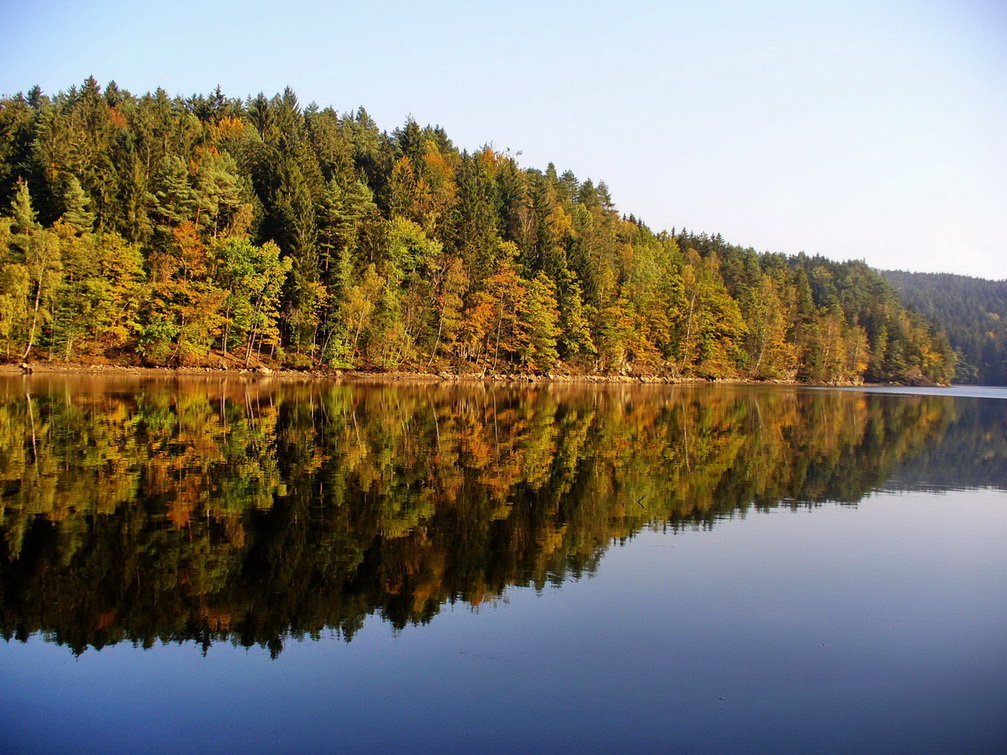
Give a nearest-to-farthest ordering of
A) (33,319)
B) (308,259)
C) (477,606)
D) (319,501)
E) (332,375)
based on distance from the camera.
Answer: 1. (477,606)
2. (319,501)
3. (33,319)
4. (308,259)
5. (332,375)

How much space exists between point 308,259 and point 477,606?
195ft

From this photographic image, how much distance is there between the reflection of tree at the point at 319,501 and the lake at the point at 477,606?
0.24ft

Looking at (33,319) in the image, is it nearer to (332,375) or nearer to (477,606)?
(332,375)

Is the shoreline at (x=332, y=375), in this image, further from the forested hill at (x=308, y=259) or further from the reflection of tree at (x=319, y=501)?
the reflection of tree at (x=319, y=501)

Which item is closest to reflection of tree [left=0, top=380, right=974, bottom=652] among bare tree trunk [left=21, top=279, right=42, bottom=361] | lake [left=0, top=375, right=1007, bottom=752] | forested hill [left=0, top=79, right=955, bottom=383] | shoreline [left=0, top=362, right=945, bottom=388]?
lake [left=0, top=375, right=1007, bottom=752]

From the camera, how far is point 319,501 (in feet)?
44.2

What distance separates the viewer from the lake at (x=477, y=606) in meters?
6.11

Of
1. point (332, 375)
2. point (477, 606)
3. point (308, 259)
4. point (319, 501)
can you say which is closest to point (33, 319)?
point (308, 259)

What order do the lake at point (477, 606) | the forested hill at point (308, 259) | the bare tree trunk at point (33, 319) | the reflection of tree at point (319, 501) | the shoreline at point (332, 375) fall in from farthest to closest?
the forested hill at point (308, 259) → the shoreline at point (332, 375) → the bare tree trunk at point (33, 319) → the reflection of tree at point (319, 501) → the lake at point (477, 606)

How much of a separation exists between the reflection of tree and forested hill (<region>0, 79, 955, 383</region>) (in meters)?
28.1

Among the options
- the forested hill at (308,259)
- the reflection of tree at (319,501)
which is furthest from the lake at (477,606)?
the forested hill at (308,259)

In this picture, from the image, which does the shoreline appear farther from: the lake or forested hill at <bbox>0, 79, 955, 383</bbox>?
the lake

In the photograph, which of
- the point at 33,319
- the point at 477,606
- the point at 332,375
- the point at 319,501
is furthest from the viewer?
the point at 332,375

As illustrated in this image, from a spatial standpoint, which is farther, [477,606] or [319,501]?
[319,501]
